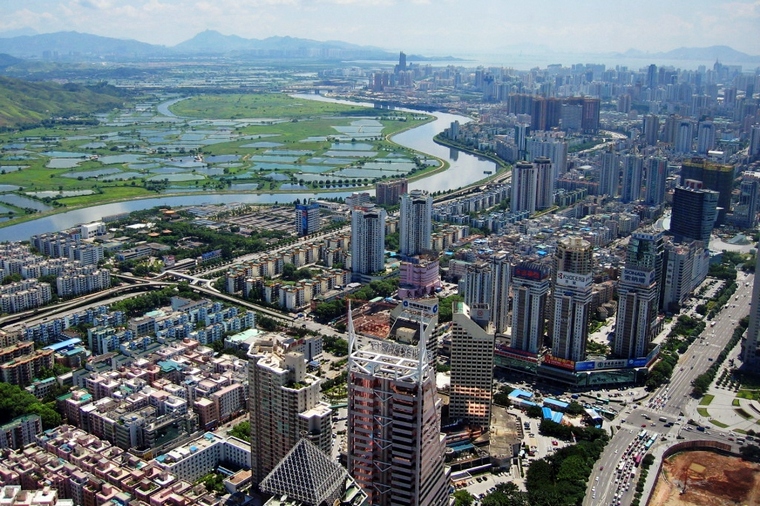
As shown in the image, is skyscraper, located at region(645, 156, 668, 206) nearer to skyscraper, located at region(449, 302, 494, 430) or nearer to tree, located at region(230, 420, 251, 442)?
skyscraper, located at region(449, 302, 494, 430)

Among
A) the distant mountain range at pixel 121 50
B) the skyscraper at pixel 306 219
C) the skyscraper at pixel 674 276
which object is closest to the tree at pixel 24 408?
the skyscraper at pixel 306 219

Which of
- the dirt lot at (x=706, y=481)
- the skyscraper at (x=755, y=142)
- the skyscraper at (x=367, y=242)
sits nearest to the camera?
the dirt lot at (x=706, y=481)

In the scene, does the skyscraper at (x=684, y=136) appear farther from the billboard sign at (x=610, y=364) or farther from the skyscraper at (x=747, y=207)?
the billboard sign at (x=610, y=364)

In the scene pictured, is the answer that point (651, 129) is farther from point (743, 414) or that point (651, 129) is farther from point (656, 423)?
point (656, 423)

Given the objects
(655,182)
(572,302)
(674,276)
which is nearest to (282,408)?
(572,302)

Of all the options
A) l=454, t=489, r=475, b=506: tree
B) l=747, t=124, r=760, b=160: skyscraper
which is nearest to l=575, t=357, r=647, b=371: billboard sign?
l=454, t=489, r=475, b=506: tree
